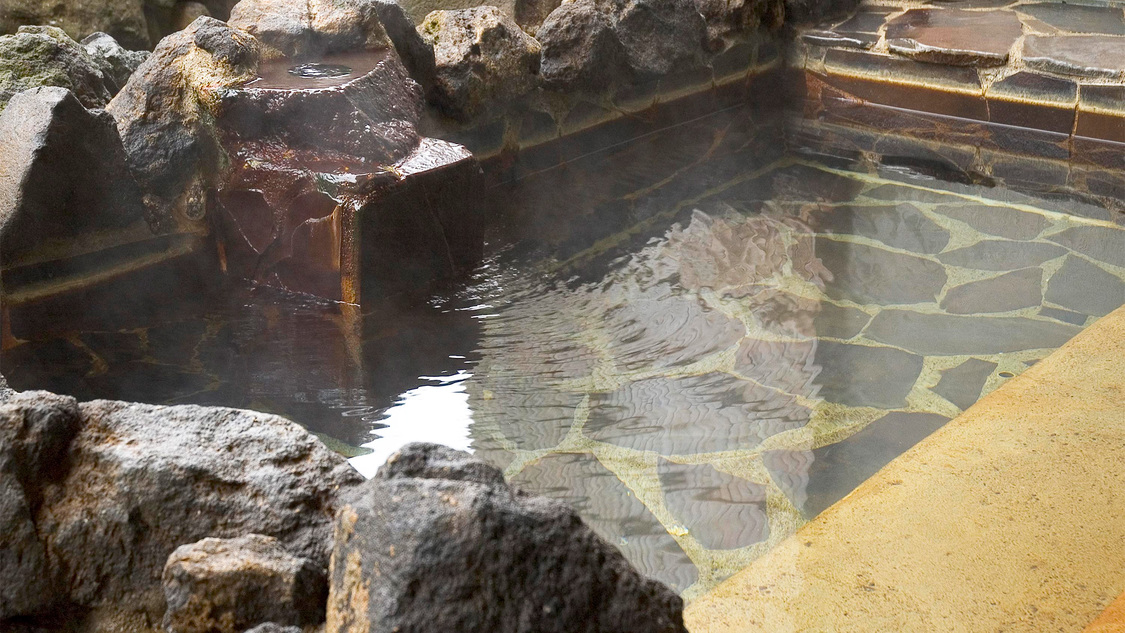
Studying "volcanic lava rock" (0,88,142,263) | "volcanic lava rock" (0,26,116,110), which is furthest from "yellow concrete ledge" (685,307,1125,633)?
"volcanic lava rock" (0,26,116,110)

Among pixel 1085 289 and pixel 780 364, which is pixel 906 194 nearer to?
pixel 1085 289

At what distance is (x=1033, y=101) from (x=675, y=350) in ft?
12.5

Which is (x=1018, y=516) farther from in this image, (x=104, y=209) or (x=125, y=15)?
(x=125, y=15)

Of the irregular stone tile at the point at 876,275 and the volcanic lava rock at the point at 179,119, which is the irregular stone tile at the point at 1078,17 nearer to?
the irregular stone tile at the point at 876,275

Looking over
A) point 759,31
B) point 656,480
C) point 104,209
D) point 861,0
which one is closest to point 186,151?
point 104,209

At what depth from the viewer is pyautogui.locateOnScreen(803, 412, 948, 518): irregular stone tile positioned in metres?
2.73

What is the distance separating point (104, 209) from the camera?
3641 millimetres

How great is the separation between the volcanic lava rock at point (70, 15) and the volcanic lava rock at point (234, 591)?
552 centimetres

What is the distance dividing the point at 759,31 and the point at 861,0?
4.03 feet

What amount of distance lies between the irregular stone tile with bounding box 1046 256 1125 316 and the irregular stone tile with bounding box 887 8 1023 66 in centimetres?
236

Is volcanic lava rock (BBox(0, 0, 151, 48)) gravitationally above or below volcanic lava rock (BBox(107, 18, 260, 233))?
above

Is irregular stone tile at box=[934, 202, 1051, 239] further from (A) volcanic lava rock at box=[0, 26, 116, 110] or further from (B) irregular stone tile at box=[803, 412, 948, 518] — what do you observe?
(A) volcanic lava rock at box=[0, 26, 116, 110]

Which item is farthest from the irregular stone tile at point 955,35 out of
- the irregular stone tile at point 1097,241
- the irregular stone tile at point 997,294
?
the irregular stone tile at point 997,294

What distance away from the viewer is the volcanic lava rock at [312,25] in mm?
4133
